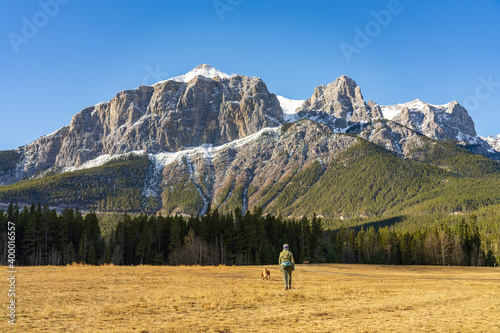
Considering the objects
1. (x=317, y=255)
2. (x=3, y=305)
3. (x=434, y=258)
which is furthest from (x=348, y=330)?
(x=434, y=258)

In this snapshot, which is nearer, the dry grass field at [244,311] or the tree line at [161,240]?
the dry grass field at [244,311]

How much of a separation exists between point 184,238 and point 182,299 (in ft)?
232

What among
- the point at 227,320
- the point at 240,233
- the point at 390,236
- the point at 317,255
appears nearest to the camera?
the point at 227,320

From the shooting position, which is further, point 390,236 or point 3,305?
point 390,236

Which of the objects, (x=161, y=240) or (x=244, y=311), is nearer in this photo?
(x=244, y=311)

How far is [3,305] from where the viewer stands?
55.6 ft

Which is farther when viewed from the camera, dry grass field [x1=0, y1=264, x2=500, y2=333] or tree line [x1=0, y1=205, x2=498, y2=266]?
tree line [x1=0, y1=205, x2=498, y2=266]

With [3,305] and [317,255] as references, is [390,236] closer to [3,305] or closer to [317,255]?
[317,255]

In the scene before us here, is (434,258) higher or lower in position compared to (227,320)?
→ lower

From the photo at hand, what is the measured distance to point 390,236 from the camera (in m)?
132

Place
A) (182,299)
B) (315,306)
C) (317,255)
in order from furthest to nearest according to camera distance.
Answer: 1. (317,255)
2. (182,299)
3. (315,306)

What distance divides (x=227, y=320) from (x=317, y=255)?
96.7m

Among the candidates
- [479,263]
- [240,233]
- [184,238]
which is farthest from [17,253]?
[479,263]

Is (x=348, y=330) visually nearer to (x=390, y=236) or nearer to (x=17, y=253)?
(x=17, y=253)
